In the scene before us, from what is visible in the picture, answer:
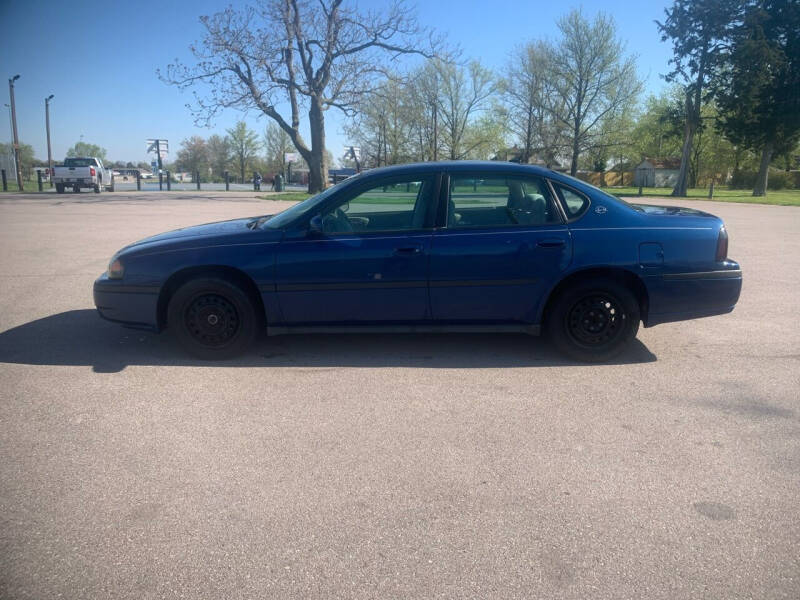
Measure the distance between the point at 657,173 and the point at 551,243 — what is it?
233ft

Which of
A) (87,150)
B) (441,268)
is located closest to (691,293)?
(441,268)

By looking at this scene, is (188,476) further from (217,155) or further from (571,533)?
(217,155)

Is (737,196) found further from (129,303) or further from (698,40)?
(129,303)

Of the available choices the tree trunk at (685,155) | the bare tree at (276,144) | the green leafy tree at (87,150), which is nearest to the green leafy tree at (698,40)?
the tree trunk at (685,155)

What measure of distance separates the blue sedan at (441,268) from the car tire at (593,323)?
0.5 inches

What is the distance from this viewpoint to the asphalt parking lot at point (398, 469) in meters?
2.30

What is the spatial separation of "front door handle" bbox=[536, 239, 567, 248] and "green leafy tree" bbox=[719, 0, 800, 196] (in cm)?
3875

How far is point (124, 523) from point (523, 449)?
206 centimetres

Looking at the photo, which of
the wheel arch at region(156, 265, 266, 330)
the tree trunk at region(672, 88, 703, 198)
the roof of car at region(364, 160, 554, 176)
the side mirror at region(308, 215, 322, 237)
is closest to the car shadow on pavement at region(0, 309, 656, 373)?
the wheel arch at region(156, 265, 266, 330)

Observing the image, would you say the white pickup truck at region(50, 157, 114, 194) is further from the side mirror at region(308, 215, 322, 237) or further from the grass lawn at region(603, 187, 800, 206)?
the side mirror at region(308, 215, 322, 237)

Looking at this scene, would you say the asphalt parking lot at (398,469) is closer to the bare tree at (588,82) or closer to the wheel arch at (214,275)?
the wheel arch at (214,275)

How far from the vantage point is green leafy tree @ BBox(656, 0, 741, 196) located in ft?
120

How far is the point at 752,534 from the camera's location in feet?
8.34

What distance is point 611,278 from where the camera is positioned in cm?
479
